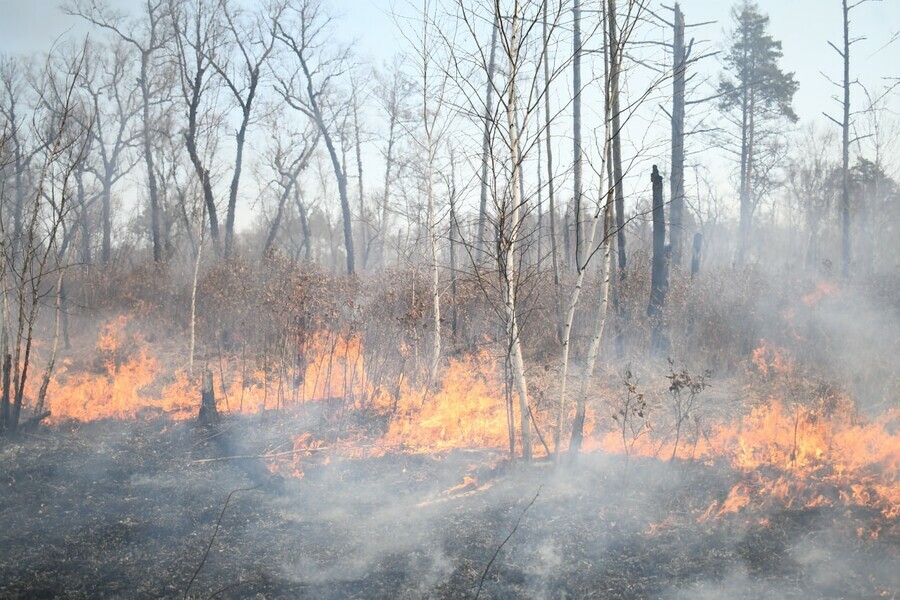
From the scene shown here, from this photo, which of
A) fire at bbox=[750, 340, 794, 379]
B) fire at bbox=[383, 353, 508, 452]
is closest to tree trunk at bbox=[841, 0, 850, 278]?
fire at bbox=[750, 340, 794, 379]

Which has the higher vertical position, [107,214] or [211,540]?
[107,214]

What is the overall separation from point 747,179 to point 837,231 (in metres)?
16.0

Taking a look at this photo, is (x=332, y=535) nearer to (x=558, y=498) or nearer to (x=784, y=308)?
(x=558, y=498)

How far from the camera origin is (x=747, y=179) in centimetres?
2400

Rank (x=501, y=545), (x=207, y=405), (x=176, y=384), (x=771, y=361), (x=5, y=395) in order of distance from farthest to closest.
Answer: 1. (x=176, y=384)
2. (x=771, y=361)
3. (x=207, y=405)
4. (x=5, y=395)
5. (x=501, y=545)

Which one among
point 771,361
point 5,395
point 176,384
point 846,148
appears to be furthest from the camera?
point 846,148

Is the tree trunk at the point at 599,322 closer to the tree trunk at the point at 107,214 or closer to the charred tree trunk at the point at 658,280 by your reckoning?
the charred tree trunk at the point at 658,280

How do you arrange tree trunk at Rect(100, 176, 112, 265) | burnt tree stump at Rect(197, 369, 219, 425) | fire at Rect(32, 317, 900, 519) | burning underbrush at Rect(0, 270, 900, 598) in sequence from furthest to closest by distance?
tree trunk at Rect(100, 176, 112, 265)
burnt tree stump at Rect(197, 369, 219, 425)
fire at Rect(32, 317, 900, 519)
burning underbrush at Rect(0, 270, 900, 598)

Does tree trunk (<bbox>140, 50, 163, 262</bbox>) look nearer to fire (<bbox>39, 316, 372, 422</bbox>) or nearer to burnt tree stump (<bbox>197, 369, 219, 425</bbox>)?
fire (<bbox>39, 316, 372, 422</bbox>)

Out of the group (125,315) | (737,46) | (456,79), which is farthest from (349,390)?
(737,46)

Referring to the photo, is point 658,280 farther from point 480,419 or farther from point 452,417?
point 452,417

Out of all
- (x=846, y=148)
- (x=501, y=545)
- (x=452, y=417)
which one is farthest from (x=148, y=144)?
(x=846, y=148)

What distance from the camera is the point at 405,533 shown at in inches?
218

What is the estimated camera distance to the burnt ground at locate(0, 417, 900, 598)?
15.0 ft
